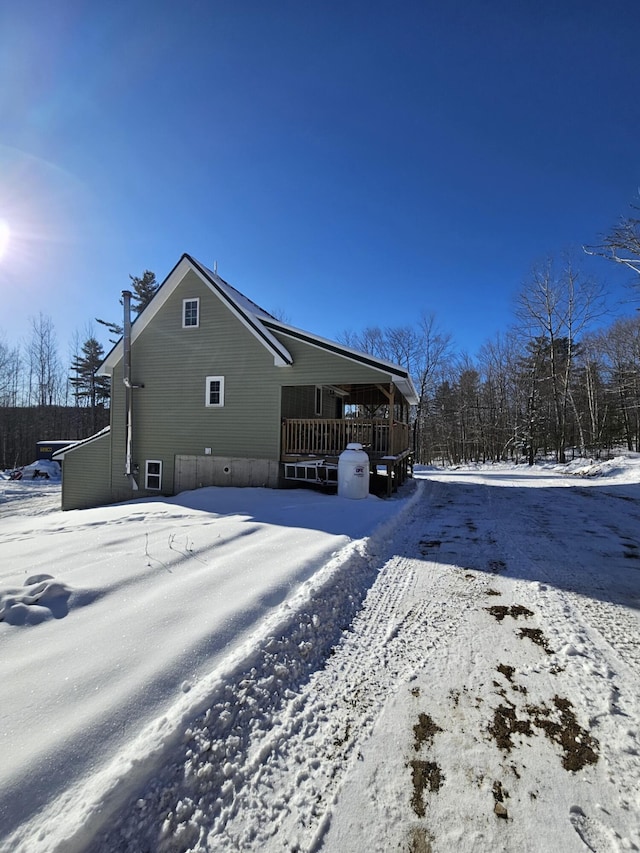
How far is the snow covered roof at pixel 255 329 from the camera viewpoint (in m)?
9.95

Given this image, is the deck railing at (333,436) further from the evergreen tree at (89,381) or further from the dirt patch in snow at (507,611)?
the evergreen tree at (89,381)

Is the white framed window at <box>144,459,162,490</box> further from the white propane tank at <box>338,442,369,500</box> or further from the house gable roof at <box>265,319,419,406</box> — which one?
the white propane tank at <box>338,442,369,500</box>

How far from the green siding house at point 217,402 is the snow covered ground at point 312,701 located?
6035mm

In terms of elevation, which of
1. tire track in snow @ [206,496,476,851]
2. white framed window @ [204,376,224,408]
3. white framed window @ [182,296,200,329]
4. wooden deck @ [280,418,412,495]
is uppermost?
white framed window @ [182,296,200,329]

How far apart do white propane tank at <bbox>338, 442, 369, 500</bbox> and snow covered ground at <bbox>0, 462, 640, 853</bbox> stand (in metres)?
3.98

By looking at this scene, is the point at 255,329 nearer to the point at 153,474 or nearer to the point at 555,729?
the point at 153,474

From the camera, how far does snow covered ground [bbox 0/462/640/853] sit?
5.16ft

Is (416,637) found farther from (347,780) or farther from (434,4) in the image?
(434,4)

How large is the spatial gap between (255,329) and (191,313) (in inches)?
104

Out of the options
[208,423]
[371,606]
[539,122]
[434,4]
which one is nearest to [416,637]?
[371,606]

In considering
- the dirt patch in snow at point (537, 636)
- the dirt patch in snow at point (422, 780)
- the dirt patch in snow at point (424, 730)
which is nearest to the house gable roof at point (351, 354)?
the dirt patch in snow at point (537, 636)

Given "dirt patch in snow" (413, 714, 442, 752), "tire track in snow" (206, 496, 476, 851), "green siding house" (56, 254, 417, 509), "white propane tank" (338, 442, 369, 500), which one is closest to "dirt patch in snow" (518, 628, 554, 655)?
"tire track in snow" (206, 496, 476, 851)

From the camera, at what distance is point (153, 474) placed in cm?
1259

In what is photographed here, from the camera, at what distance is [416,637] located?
3.12 metres
